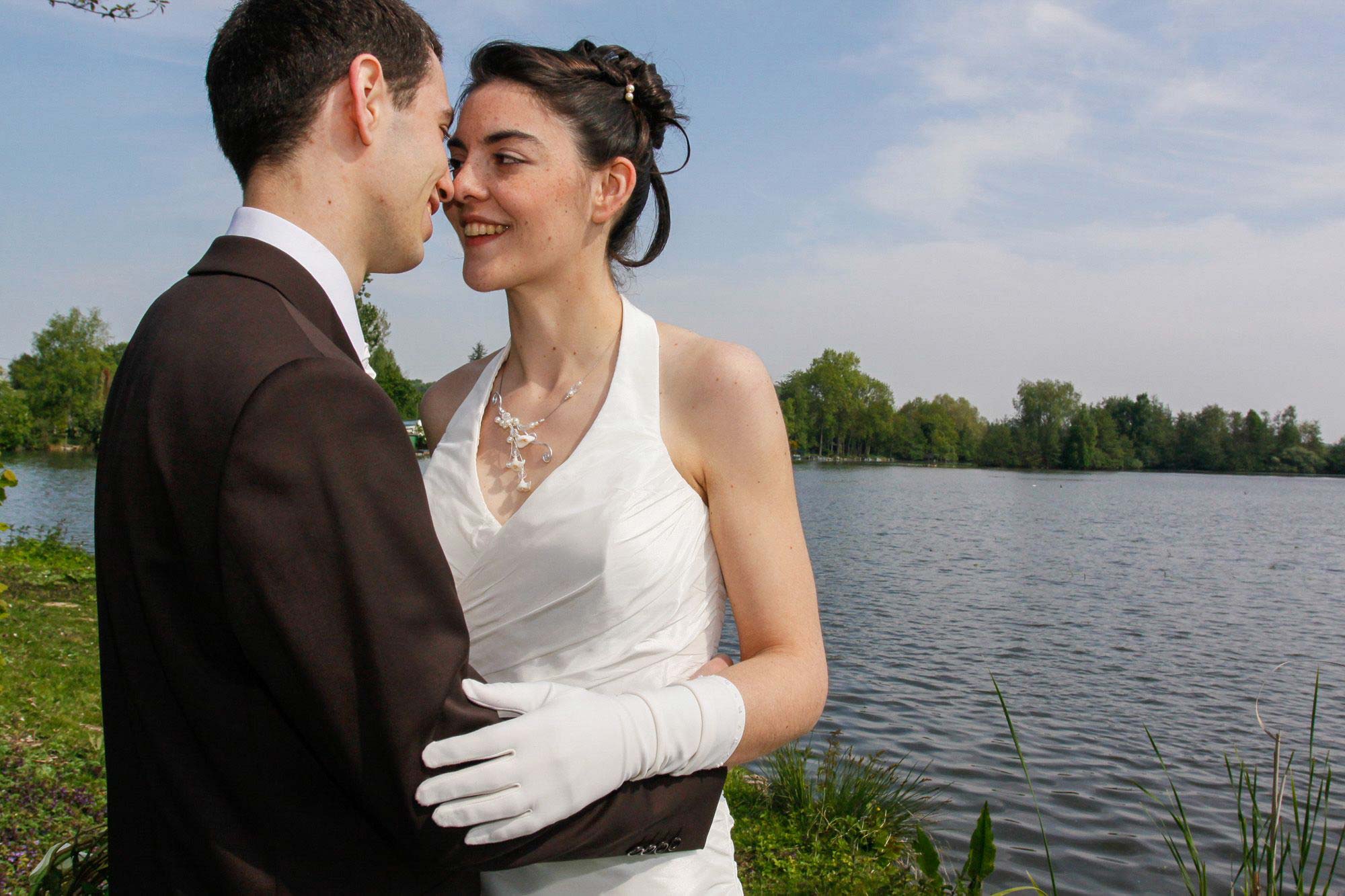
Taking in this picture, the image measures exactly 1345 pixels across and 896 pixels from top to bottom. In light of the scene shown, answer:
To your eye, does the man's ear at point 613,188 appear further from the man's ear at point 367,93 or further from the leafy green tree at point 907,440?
the leafy green tree at point 907,440

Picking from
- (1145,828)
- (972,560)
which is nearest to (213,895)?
(1145,828)

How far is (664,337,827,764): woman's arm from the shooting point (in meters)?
2.26

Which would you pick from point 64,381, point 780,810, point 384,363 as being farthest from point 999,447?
point 780,810

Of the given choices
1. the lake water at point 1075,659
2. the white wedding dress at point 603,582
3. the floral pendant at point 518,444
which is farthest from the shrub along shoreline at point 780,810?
the floral pendant at point 518,444

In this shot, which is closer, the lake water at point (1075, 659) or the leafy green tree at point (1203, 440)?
the lake water at point (1075, 659)

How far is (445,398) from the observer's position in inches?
125

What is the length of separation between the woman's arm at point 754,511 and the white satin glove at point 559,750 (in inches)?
14.5

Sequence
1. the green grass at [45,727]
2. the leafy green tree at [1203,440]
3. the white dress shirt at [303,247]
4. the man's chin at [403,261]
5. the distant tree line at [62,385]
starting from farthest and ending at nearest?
the leafy green tree at [1203,440]
the distant tree line at [62,385]
the green grass at [45,727]
the man's chin at [403,261]
the white dress shirt at [303,247]

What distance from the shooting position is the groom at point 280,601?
1205mm

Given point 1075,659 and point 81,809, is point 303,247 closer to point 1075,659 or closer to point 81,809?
point 81,809

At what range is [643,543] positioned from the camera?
239 centimetres

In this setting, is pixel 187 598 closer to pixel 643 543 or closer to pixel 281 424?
pixel 281 424

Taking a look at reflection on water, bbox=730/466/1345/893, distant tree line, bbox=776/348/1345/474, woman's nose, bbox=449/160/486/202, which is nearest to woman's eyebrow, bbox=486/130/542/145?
woman's nose, bbox=449/160/486/202

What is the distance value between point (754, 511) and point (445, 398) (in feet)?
4.09
